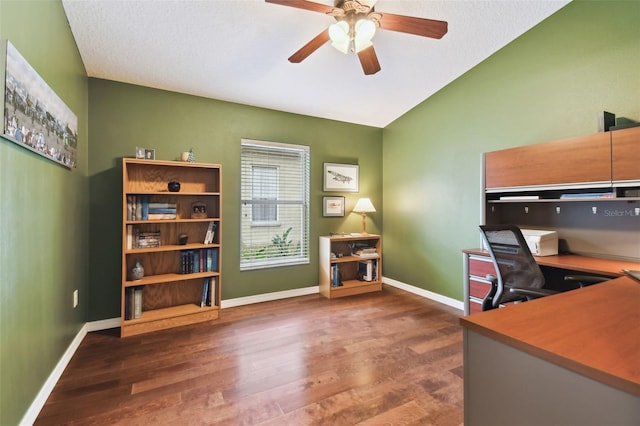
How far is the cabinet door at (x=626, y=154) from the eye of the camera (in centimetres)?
205

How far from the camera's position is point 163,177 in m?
3.19

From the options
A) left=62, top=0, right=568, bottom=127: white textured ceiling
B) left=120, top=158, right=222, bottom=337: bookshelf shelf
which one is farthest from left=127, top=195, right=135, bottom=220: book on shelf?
left=62, top=0, right=568, bottom=127: white textured ceiling

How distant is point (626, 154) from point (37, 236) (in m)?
3.97

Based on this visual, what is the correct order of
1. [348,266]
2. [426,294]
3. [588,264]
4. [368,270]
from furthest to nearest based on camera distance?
[348,266] → [368,270] → [426,294] → [588,264]

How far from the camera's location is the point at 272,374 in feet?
7.00

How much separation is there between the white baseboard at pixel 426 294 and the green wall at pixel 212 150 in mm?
873

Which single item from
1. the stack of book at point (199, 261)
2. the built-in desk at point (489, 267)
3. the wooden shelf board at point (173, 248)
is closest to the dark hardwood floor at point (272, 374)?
the built-in desk at point (489, 267)

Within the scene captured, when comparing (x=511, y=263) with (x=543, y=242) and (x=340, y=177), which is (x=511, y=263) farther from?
(x=340, y=177)

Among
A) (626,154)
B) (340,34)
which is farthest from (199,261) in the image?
(626,154)

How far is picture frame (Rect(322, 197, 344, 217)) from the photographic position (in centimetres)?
421

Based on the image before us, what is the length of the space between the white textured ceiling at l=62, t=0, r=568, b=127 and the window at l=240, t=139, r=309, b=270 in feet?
2.13

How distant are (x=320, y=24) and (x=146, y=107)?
6.70ft

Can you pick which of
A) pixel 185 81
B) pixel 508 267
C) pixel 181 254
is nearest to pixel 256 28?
pixel 185 81

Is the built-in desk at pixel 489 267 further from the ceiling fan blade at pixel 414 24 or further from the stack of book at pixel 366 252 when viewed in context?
the ceiling fan blade at pixel 414 24
